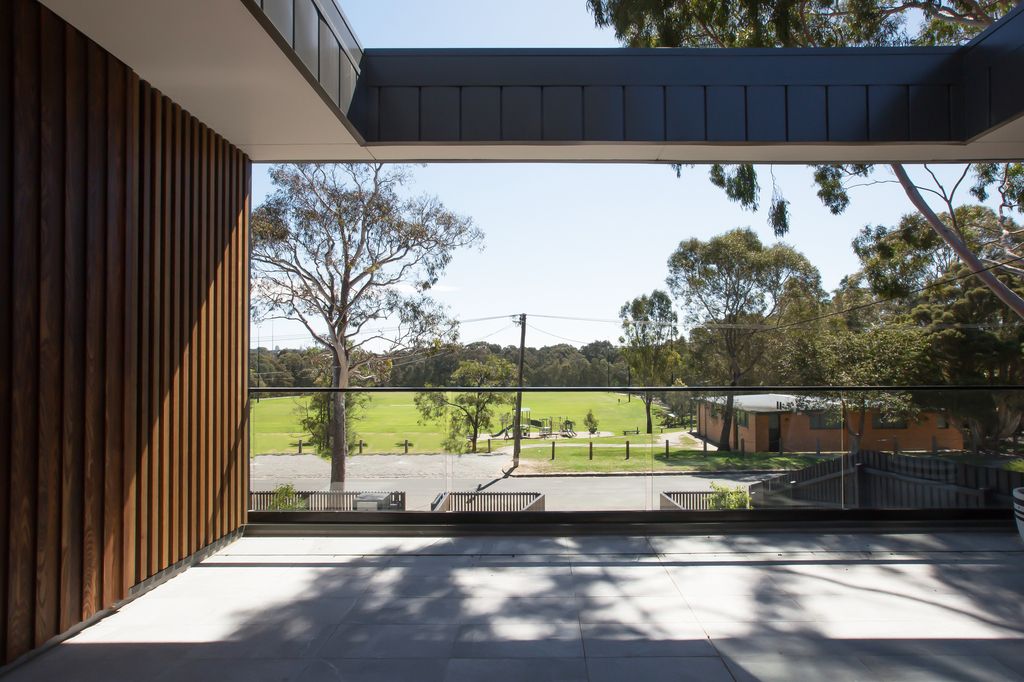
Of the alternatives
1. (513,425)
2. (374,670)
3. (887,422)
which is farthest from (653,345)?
(374,670)

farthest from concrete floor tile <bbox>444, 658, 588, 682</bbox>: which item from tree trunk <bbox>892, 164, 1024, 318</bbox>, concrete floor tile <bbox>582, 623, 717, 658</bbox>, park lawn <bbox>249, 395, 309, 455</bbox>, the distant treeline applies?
the distant treeline

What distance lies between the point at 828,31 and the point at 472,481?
7007 mm

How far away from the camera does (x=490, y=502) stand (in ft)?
14.1

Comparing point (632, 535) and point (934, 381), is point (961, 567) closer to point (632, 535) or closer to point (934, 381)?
point (632, 535)

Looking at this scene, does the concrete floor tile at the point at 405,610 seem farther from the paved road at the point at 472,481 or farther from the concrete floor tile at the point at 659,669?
the paved road at the point at 472,481

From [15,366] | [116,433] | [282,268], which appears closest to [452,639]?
[116,433]

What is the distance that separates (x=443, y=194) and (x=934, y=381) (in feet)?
30.5

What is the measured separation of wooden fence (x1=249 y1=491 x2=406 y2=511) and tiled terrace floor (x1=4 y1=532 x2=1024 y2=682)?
310 millimetres

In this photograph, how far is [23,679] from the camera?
2209 mm

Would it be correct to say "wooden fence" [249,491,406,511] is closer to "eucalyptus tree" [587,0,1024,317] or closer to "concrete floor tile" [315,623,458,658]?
"concrete floor tile" [315,623,458,658]

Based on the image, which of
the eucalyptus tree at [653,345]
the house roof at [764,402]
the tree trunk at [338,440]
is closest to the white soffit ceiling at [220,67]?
the tree trunk at [338,440]

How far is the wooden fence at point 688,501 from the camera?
14.1 ft

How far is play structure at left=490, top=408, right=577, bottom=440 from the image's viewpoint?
15.4 feet

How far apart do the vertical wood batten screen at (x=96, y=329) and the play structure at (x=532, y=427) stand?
6.37ft
